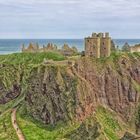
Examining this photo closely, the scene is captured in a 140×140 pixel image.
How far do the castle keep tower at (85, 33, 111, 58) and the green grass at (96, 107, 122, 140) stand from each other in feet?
70.9

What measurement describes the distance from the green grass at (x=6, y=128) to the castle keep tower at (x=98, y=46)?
38.3 meters

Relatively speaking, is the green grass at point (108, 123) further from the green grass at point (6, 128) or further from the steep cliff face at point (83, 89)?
the green grass at point (6, 128)

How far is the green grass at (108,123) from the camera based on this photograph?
155625mm

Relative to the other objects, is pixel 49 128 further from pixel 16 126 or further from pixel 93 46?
pixel 93 46

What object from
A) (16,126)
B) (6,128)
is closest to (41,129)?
(16,126)

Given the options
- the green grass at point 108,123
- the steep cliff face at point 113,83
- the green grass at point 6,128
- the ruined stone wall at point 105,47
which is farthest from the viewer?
the ruined stone wall at point 105,47

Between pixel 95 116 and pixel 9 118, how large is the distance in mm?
29076

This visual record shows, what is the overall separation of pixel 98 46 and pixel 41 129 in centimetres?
4097

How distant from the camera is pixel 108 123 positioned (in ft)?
536

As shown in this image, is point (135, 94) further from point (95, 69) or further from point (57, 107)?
point (57, 107)

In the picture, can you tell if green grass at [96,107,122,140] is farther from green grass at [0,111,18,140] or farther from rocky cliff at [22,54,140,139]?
green grass at [0,111,18,140]

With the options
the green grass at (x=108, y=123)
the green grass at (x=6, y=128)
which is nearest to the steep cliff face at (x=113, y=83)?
the green grass at (x=108, y=123)

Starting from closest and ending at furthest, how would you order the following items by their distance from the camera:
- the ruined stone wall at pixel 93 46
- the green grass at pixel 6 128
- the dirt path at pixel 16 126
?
the green grass at pixel 6 128, the dirt path at pixel 16 126, the ruined stone wall at pixel 93 46

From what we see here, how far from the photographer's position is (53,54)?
199 metres
